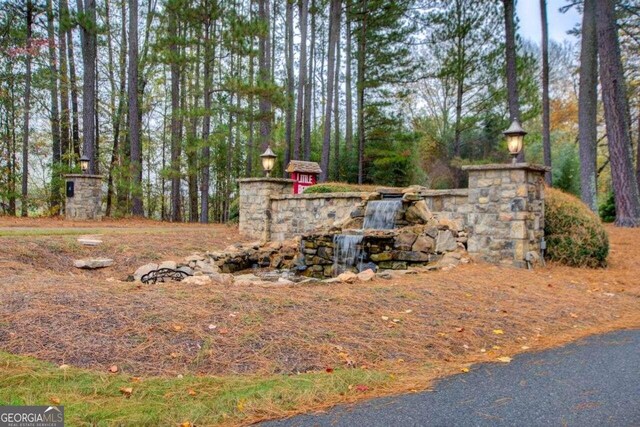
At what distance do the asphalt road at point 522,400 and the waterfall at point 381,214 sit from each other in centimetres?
470

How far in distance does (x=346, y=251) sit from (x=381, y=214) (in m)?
0.95

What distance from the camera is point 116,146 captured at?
17906mm

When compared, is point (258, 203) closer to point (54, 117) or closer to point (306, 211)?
point (306, 211)

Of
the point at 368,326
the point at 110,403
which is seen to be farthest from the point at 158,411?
the point at 368,326

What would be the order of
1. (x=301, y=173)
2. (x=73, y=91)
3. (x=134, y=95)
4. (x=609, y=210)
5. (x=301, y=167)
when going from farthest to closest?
(x=73, y=91) → (x=134, y=95) → (x=609, y=210) → (x=301, y=173) → (x=301, y=167)

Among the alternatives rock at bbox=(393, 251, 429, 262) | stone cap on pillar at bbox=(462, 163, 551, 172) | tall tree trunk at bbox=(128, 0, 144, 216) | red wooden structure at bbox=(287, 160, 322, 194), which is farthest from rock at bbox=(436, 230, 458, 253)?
tall tree trunk at bbox=(128, 0, 144, 216)

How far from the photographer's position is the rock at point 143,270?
649 centimetres

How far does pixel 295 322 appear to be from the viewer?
3.43 metres

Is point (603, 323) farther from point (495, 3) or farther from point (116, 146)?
point (116, 146)

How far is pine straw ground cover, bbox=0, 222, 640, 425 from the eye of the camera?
7.85ft

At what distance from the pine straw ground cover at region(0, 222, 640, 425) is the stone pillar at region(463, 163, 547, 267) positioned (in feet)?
4.30

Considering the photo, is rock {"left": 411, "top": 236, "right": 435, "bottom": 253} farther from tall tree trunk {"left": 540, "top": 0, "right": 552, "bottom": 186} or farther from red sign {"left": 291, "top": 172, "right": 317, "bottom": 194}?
tall tree trunk {"left": 540, "top": 0, "right": 552, "bottom": 186}
